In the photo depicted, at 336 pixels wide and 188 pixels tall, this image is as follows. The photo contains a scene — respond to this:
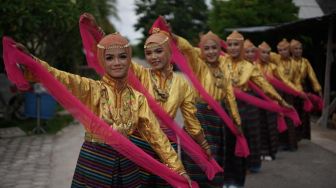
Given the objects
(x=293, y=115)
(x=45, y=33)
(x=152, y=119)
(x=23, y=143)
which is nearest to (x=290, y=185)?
(x=293, y=115)

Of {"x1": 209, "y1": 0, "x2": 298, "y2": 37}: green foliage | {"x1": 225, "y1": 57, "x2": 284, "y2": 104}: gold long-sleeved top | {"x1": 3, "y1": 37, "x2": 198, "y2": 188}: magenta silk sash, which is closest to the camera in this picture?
{"x1": 3, "y1": 37, "x2": 198, "y2": 188}: magenta silk sash

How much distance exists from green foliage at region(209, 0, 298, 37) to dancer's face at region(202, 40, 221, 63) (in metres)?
12.0

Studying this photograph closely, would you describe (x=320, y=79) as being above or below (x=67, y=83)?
below

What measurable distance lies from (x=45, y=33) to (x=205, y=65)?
22.1ft

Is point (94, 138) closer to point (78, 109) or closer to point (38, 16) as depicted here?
point (78, 109)

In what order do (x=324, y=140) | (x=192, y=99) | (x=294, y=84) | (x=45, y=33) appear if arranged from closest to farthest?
(x=192, y=99), (x=294, y=84), (x=324, y=140), (x=45, y=33)

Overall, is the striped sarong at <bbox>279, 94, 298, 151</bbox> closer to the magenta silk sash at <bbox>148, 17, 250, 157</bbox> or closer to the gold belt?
the magenta silk sash at <bbox>148, 17, 250, 157</bbox>

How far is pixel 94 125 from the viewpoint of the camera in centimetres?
309

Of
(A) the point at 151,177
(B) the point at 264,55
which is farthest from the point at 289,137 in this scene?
(A) the point at 151,177

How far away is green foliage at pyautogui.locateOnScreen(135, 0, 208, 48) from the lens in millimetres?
39625

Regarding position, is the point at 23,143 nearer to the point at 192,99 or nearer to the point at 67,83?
the point at 192,99

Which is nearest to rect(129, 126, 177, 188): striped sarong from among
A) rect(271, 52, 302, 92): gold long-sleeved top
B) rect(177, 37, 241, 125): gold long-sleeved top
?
rect(177, 37, 241, 125): gold long-sleeved top

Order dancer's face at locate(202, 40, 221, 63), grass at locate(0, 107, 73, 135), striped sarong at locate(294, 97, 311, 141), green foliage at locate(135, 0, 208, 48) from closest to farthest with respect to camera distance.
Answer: dancer's face at locate(202, 40, 221, 63), striped sarong at locate(294, 97, 311, 141), grass at locate(0, 107, 73, 135), green foliage at locate(135, 0, 208, 48)

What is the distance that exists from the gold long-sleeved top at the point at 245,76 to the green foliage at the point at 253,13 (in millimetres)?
10836
